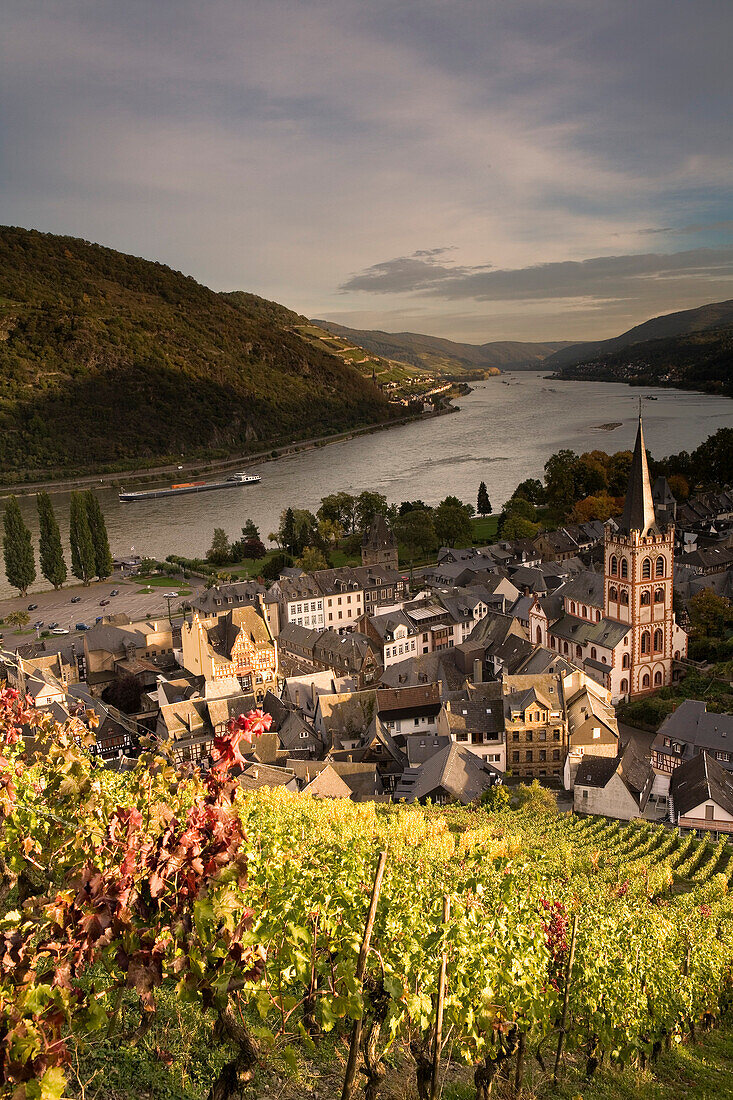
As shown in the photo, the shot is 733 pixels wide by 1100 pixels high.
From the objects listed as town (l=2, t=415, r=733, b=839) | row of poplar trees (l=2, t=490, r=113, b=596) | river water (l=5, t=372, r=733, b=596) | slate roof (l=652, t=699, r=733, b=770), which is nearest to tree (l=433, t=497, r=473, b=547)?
town (l=2, t=415, r=733, b=839)

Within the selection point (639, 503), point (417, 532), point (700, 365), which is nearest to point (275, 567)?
point (417, 532)

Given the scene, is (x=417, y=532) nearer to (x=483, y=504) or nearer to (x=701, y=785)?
(x=483, y=504)

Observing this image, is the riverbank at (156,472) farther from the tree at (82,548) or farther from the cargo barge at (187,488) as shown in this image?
the tree at (82,548)

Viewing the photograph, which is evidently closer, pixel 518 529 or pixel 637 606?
pixel 637 606

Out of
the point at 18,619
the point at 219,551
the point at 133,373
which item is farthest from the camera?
the point at 133,373

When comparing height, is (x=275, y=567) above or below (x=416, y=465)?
below

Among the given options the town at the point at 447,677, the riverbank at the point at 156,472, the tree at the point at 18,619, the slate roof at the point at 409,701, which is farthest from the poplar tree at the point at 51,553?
the slate roof at the point at 409,701

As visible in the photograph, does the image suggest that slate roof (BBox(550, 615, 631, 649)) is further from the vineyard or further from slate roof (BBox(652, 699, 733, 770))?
the vineyard
